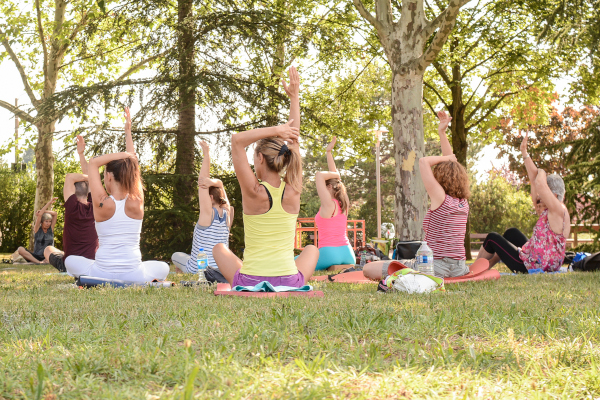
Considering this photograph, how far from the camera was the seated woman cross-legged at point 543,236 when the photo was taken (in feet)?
25.5

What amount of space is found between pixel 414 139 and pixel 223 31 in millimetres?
6219

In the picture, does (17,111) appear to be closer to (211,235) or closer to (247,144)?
(211,235)

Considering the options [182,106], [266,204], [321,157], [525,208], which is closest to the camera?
[266,204]

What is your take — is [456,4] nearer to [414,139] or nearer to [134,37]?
[414,139]

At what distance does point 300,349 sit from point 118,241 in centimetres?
427

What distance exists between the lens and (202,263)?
24.5 ft

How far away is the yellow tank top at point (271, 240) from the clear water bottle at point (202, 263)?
195 cm

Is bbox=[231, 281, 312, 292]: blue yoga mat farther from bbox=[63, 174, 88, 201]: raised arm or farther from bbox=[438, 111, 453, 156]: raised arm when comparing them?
bbox=[63, 174, 88, 201]: raised arm

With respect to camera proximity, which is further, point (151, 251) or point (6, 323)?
point (151, 251)

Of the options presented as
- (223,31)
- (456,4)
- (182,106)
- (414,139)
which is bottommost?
(414,139)

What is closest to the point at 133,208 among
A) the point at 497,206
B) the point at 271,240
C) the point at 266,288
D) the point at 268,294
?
the point at 271,240

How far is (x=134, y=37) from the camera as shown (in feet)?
47.9

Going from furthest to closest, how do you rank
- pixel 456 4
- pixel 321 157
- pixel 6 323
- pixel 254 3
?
pixel 321 157 < pixel 254 3 < pixel 456 4 < pixel 6 323

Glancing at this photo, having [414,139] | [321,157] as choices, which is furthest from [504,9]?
[321,157]
